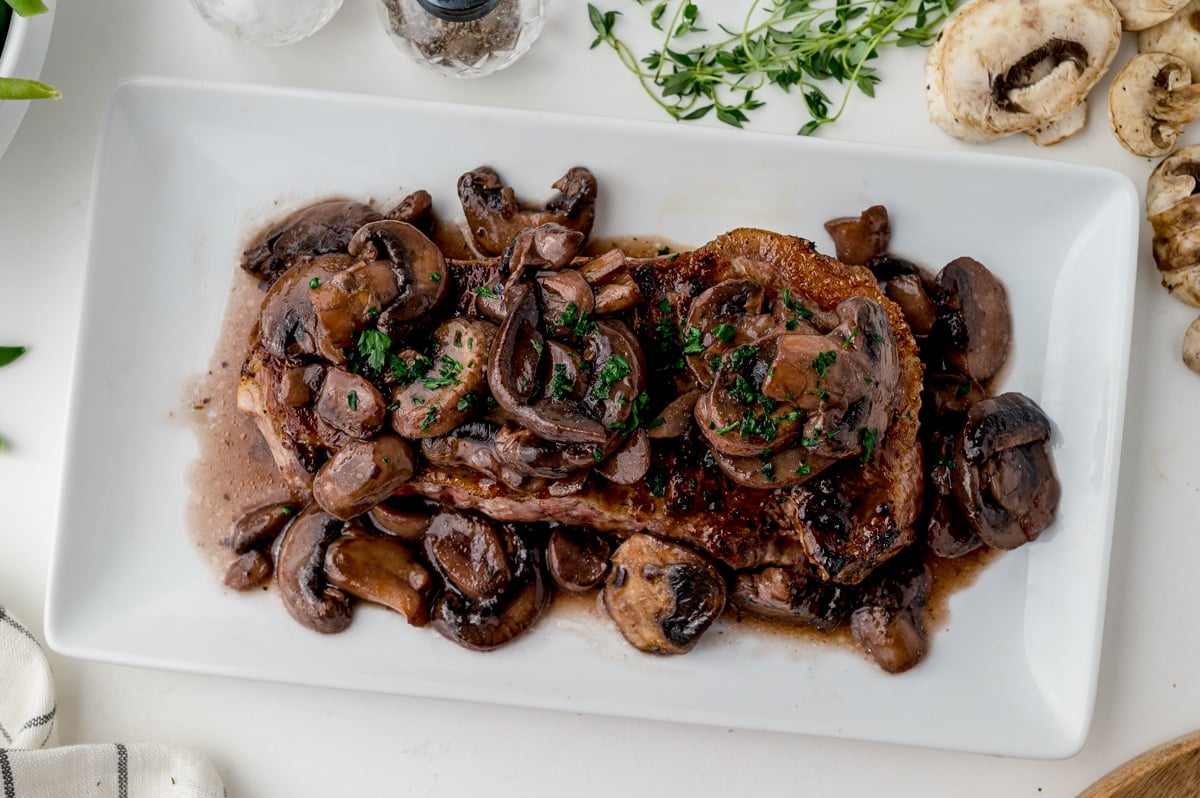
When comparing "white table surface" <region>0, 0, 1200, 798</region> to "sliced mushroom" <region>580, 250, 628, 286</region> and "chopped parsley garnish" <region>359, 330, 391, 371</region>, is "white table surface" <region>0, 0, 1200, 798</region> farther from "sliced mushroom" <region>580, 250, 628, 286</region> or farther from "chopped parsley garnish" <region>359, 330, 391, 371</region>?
"chopped parsley garnish" <region>359, 330, 391, 371</region>

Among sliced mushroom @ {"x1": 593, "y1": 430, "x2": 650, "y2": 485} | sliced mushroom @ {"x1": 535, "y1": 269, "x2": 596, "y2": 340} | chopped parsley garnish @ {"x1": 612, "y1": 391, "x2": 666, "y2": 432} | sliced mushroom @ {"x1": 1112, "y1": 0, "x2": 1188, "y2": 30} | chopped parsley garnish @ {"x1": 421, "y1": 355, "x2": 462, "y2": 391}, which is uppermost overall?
sliced mushroom @ {"x1": 1112, "y1": 0, "x2": 1188, "y2": 30}

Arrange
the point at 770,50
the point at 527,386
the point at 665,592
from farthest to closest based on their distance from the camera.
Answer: the point at 770,50, the point at 665,592, the point at 527,386

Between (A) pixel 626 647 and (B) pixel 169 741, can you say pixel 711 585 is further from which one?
(B) pixel 169 741

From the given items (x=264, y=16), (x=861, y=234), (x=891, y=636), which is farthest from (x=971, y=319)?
(x=264, y=16)

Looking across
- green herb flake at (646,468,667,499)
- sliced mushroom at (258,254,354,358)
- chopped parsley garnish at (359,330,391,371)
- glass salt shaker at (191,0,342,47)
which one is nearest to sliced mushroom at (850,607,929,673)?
green herb flake at (646,468,667,499)

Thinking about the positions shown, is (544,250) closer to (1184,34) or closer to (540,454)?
(540,454)
